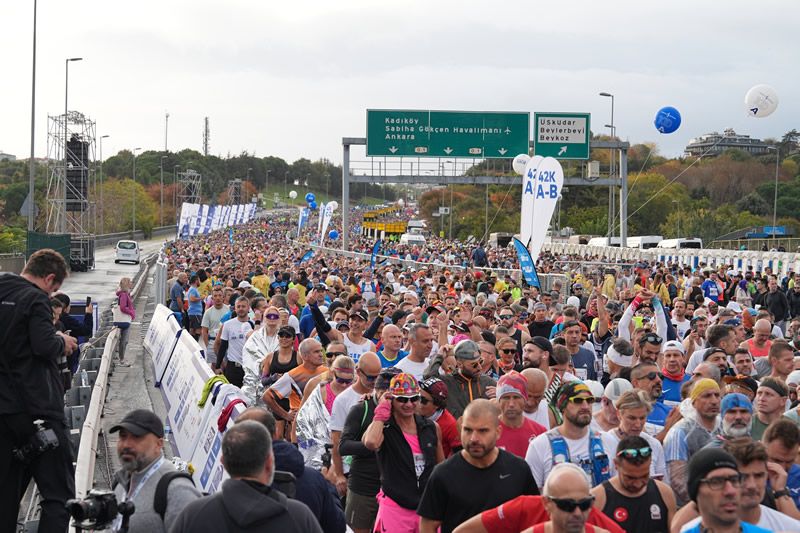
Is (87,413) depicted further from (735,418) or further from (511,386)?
(735,418)

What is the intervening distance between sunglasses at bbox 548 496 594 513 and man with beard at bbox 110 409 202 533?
5.12 ft

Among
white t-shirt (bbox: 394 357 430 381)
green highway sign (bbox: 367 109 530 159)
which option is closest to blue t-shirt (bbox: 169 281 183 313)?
white t-shirt (bbox: 394 357 430 381)

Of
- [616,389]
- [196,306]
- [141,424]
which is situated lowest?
A: [196,306]

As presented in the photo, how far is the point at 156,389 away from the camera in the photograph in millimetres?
14227

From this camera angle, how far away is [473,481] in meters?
4.86

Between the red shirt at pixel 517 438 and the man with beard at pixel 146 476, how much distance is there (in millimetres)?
2331

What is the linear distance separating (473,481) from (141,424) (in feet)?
5.53

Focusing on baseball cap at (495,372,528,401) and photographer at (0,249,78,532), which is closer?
Answer: photographer at (0,249,78,532)

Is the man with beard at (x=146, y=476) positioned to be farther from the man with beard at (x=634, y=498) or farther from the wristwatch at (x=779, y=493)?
the wristwatch at (x=779, y=493)

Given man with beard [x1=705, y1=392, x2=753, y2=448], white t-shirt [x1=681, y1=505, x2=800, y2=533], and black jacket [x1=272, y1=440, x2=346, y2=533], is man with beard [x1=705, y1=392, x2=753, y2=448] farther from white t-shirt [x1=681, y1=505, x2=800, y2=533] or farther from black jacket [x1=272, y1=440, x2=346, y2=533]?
black jacket [x1=272, y1=440, x2=346, y2=533]

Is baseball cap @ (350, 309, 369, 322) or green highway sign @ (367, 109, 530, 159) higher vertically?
green highway sign @ (367, 109, 530, 159)

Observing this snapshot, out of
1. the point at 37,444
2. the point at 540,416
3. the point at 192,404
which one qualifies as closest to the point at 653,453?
the point at 540,416

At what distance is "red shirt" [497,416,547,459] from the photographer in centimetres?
593

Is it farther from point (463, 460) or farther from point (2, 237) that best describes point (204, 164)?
point (463, 460)
